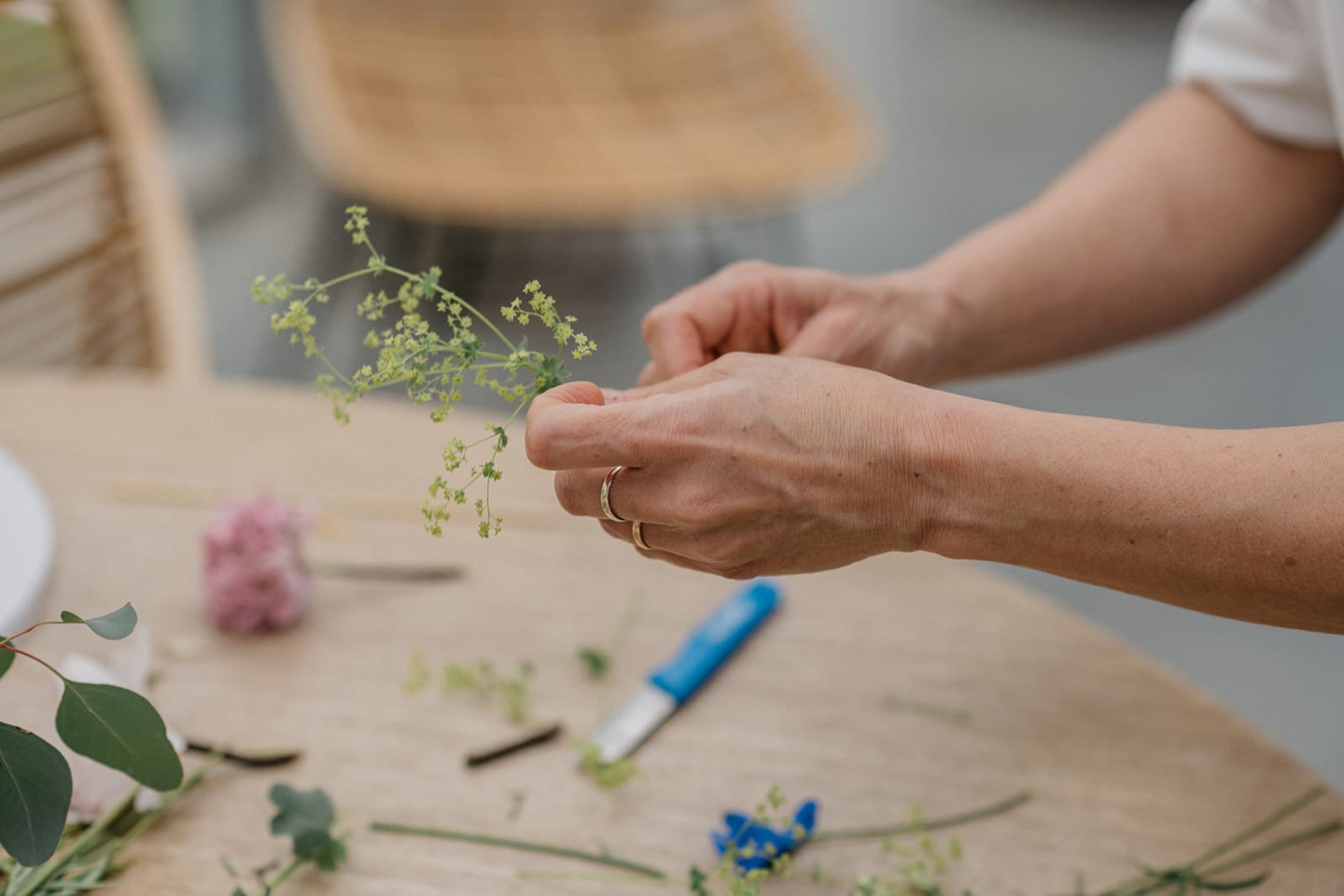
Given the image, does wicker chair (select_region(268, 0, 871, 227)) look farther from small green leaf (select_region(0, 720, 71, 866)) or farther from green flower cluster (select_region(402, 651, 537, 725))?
small green leaf (select_region(0, 720, 71, 866))

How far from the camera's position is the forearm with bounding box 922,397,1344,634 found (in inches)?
22.1

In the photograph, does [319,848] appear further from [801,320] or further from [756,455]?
[801,320]

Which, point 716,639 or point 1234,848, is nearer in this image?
point 1234,848

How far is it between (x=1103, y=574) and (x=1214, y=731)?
0.21m

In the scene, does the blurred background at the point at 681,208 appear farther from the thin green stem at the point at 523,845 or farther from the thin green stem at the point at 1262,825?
the thin green stem at the point at 523,845

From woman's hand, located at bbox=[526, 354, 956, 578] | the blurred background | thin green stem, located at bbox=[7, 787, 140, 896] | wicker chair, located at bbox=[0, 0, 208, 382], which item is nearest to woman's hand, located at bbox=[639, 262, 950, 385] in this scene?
woman's hand, located at bbox=[526, 354, 956, 578]

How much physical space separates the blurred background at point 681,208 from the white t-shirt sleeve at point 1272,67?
1.14 m

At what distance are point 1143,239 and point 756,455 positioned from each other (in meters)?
0.48

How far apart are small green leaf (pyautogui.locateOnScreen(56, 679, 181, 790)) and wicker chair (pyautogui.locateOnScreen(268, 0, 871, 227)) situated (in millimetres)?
1603

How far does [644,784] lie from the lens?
667 millimetres

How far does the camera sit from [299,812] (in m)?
0.60

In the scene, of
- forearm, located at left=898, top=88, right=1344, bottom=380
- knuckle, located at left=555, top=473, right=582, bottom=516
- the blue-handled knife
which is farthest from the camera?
forearm, located at left=898, top=88, right=1344, bottom=380

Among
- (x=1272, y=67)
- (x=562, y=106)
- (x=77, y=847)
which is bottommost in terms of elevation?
(x=77, y=847)

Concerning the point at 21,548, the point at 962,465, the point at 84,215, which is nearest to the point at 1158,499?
the point at 962,465
